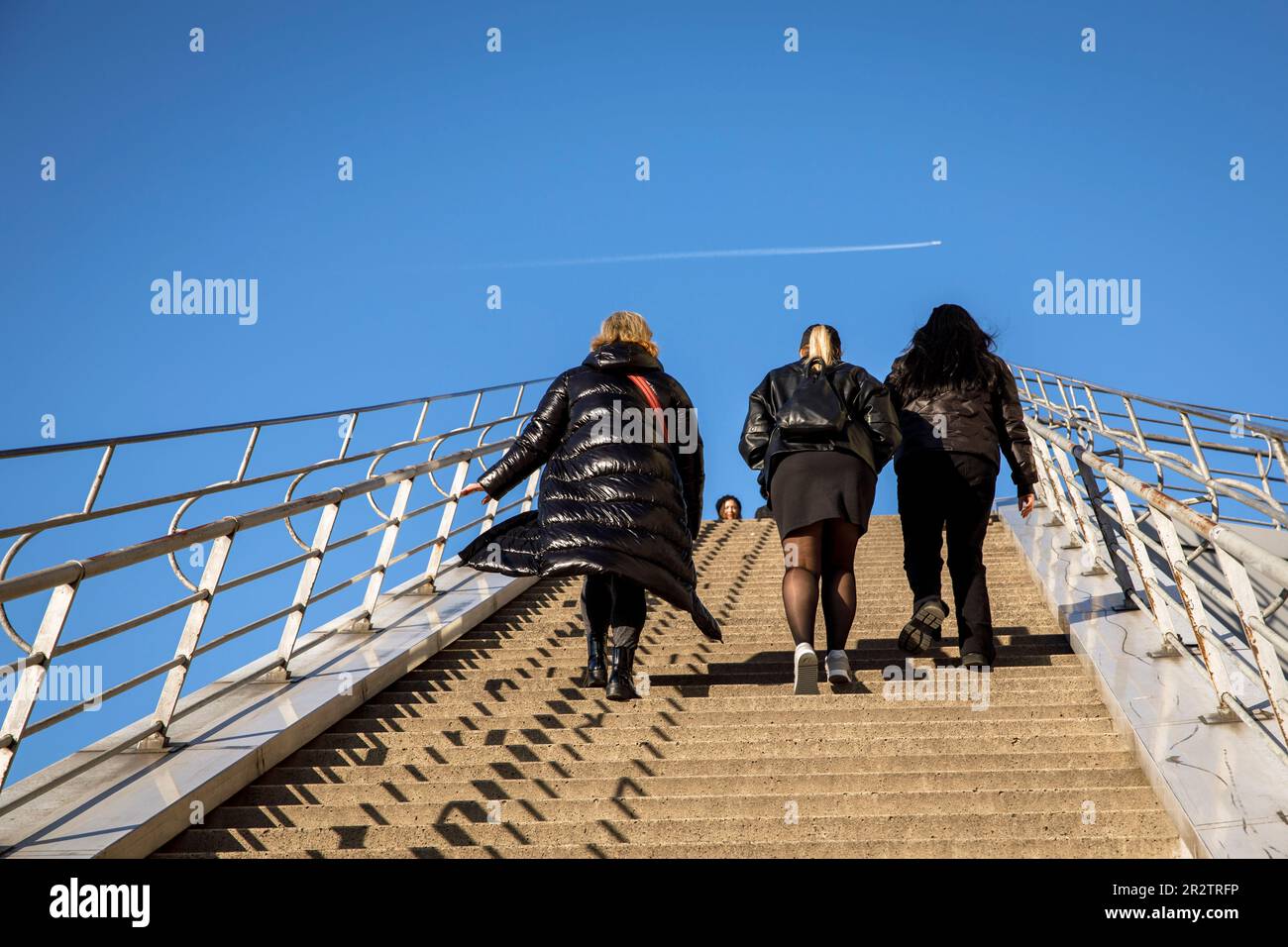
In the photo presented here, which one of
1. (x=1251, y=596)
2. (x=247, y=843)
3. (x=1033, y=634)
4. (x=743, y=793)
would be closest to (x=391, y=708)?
(x=247, y=843)

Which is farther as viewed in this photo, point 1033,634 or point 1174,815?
point 1033,634

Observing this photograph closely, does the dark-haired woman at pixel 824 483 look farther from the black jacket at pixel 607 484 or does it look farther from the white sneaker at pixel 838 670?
the black jacket at pixel 607 484

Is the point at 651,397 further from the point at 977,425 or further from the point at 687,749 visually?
the point at 687,749

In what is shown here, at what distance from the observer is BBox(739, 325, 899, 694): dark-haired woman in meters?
5.34

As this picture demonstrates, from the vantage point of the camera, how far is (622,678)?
546 centimetres

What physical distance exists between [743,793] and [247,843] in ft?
5.25

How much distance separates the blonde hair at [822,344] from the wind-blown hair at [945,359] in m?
0.49

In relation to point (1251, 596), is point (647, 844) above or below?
below

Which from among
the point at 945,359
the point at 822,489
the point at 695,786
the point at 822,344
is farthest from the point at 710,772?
the point at 945,359

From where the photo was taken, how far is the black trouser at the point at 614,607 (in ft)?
18.1

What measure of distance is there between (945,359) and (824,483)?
1053 mm

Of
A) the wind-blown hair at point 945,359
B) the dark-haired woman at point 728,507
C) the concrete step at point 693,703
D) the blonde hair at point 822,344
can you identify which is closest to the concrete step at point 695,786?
the concrete step at point 693,703

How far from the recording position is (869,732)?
485 centimetres
